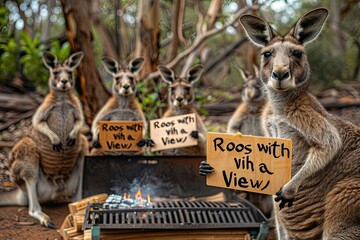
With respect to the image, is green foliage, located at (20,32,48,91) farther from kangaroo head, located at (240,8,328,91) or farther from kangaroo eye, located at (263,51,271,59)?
kangaroo eye, located at (263,51,271,59)

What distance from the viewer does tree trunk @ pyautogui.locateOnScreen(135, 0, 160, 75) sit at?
24.8 ft

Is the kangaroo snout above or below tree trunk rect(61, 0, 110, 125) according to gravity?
below

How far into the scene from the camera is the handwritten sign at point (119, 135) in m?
5.07

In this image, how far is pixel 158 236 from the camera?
139 inches

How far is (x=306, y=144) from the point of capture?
3.06m

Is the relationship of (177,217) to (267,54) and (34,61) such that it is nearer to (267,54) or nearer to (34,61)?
(267,54)

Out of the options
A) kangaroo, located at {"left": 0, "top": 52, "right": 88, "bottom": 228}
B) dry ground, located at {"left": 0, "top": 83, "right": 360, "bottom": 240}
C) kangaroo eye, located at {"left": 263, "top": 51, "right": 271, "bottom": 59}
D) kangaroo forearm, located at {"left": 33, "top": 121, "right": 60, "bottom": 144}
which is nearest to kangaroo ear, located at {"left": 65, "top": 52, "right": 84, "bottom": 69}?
kangaroo, located at {"left": 0, "top": 52, "right": 88, "bottom": 228}

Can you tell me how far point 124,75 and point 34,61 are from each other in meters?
3.28

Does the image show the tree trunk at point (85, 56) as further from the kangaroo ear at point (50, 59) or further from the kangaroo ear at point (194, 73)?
the kangaroo ear at point (194, 73)

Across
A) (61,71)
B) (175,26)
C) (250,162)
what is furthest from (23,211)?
(175,26)

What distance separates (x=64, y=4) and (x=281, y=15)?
30.9ft

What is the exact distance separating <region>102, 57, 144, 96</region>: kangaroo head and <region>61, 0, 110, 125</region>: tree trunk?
805 millimetres

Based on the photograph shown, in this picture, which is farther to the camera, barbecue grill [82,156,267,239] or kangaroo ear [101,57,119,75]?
kangaroo ear [101,57,119,75]

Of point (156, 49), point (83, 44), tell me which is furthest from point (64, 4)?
point (156, 49)
